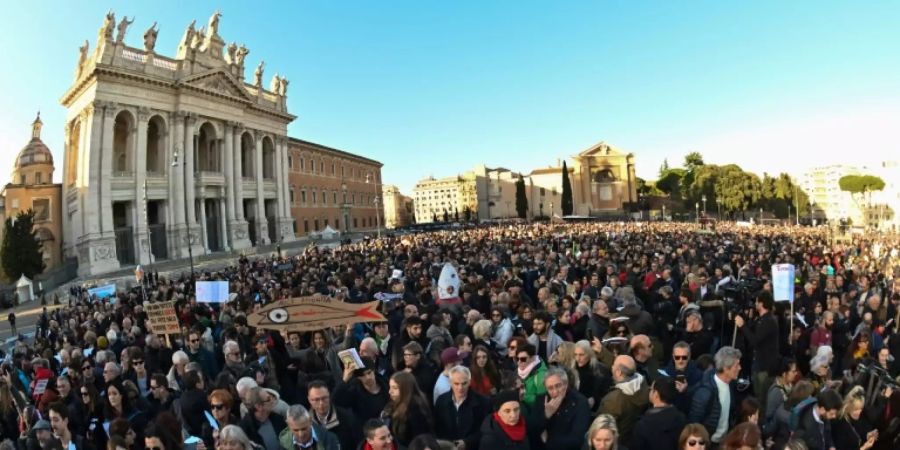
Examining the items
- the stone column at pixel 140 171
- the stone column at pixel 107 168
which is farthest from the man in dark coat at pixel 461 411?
the stone column at pixel 140 171

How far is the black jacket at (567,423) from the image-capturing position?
4.06 meters

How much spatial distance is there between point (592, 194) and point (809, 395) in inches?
3572

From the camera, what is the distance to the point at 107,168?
36.2 m

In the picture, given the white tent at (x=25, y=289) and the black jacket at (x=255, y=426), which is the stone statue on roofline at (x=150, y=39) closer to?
the white tent at (x=25, y=289)

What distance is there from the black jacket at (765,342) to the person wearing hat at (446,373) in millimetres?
3322

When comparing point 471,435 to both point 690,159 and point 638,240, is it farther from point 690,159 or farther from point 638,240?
point 690,159

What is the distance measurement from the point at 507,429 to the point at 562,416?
618mm

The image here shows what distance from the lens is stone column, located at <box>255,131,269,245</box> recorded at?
1903 inches

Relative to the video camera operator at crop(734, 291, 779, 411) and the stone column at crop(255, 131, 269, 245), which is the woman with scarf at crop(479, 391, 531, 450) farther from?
the stone column at crop(255, 131, 269, 245)

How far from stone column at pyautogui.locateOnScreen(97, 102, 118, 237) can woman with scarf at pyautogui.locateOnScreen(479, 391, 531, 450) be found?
37817 millimetres

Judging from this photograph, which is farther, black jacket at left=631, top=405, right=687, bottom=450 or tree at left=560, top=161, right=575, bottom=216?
tree at left=560, top=161, right=575, bottom=216

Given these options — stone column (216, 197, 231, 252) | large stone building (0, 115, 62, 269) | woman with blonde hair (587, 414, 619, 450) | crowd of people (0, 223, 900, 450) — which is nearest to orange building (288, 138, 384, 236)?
stone column (216, 197, 231, 252)

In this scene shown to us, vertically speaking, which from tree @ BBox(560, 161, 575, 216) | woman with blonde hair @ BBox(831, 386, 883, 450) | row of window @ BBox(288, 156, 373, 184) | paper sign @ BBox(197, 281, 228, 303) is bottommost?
woman with blonde hair @ BBox(831, 386, 883, 450)

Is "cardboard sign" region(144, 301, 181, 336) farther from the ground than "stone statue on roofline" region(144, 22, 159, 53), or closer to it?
closer to it
